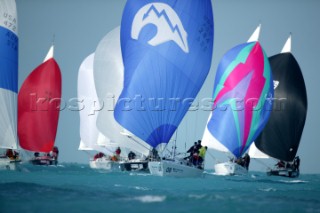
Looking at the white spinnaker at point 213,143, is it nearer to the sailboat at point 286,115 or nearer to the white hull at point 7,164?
the sailboat at point 286,115

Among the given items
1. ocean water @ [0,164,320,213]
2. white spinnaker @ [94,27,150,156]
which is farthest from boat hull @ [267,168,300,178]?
ocean water @ [0,164,320,213]

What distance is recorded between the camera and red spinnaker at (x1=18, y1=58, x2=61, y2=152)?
42.6 metres

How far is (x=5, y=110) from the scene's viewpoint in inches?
1132

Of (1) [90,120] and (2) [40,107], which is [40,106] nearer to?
(2) [40,107]

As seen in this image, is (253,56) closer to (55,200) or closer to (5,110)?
(5,110)

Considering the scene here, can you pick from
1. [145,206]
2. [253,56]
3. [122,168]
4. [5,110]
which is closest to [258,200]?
[145,206]

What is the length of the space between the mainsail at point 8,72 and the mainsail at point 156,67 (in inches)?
217

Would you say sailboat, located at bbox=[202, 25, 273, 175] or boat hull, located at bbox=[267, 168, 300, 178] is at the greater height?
sailboat, located at bbox=[202, 25, 273, 175]

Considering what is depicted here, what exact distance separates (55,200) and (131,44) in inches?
566

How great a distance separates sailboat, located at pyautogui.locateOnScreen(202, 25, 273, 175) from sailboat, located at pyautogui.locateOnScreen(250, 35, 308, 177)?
6707 millimetres

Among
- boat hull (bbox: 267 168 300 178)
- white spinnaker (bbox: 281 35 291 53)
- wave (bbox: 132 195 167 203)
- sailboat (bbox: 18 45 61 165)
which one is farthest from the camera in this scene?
white spinnaker (bbox: 281 35 291 53)

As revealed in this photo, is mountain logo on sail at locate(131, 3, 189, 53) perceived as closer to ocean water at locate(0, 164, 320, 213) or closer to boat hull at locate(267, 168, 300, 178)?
ocean water at locate(0, 164, 320, 213)

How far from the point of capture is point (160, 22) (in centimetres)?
3044

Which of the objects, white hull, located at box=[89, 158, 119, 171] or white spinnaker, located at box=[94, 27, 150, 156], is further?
white hull, located at box=[89, 158, 119, 171]
